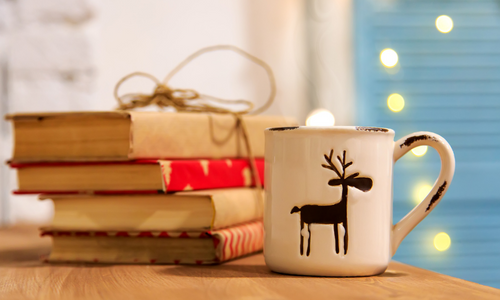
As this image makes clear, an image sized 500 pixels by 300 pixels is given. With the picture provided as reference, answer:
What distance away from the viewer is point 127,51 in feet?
3.39

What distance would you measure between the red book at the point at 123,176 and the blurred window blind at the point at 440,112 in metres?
0.62

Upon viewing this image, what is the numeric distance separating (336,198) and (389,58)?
0.73 meters

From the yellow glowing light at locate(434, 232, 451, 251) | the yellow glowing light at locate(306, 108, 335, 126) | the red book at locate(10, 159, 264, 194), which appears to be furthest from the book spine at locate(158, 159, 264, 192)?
the yellow glowing light at locate(434, 232, 451, 251)

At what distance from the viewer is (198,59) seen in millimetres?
1055

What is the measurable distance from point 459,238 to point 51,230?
88 cm

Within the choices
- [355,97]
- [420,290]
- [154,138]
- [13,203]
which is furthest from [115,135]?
[355,97]

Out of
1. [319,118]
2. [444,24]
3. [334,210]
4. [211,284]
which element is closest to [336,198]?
[334,210]

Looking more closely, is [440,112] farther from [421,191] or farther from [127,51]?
[127,51]

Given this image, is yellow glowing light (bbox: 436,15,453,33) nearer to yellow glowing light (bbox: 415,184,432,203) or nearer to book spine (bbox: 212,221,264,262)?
yellow glowing light (bbox: 415,184,432,203)

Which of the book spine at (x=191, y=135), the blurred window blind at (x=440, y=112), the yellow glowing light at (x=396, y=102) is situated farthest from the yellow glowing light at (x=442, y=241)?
the book spine at (x=191, y=135)

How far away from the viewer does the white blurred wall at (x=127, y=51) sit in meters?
0.94

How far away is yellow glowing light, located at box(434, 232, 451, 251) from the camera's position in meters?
1.05

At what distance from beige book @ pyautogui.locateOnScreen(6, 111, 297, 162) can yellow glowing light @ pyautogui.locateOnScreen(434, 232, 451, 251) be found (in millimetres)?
708

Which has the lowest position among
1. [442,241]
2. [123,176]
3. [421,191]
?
[442,241]
